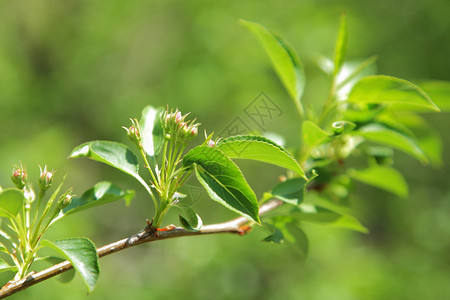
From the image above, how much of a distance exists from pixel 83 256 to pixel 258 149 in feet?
1.38

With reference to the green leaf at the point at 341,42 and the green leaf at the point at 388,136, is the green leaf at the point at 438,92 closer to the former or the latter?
the green leaf at the point at 388,136

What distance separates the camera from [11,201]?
32.7 inches

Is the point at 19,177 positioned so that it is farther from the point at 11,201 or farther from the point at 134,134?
the point at 134,134

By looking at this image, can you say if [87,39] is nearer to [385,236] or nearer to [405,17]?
[405,17]

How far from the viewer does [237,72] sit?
489 centimetres

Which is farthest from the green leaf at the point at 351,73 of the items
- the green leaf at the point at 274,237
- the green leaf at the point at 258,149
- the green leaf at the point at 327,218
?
the green leaf at the point at 258,149

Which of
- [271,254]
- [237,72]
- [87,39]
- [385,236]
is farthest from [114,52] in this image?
[385,236]

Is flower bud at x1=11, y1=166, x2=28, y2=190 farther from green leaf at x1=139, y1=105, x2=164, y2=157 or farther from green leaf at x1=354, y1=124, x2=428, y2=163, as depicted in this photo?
green leaf at x1=354, y1=124, x2=428, y2=163

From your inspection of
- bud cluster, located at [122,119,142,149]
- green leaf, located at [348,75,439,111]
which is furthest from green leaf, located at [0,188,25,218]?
green leaf, located at [348,75,439,111]

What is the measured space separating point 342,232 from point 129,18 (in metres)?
4.49

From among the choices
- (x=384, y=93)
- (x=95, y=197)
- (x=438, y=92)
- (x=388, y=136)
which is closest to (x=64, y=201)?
(x=95, y=197)

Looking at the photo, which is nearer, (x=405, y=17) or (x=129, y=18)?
(x=129, y=18)

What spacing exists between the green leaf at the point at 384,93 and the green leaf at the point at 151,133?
0.64 m

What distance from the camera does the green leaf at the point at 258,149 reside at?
0.84m
